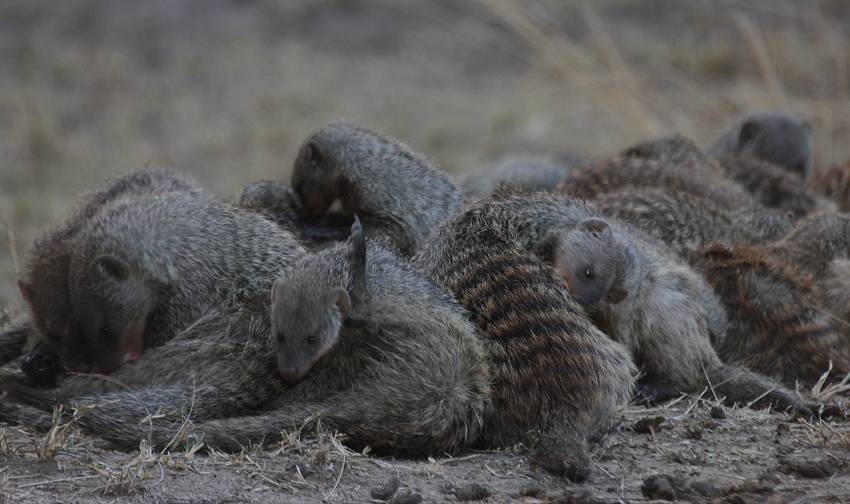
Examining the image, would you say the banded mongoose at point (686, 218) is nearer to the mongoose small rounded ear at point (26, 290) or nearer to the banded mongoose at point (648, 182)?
the banded mongoose at point (648, 182)

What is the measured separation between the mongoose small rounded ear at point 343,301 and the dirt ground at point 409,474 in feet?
1.26

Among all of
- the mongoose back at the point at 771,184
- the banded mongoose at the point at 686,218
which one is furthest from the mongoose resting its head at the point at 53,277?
the mongoose back at the point at 771,184

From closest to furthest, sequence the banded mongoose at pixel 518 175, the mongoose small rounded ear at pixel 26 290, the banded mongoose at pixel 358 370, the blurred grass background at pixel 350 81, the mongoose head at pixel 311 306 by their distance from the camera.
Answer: the banded mongoose at pixel 358 370
the mongoose head at pixel 311 306
the mongoose small rounded ear at pixel 26 290
the banded mongoose at pixel 518 175
the blurred grass background at pixel 350 81

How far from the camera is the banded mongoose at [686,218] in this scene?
422 centimetres

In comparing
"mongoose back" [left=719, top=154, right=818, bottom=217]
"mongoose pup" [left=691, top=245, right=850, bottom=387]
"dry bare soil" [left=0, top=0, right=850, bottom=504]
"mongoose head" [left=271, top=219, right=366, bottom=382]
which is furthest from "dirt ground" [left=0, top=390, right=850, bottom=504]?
"mongoose back" [left=719, top=154, right=818, bottom=217]

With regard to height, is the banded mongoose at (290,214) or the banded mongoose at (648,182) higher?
the banded mongoose at (648,182)

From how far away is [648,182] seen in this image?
4758mm

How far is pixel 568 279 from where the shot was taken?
3422 millimetres

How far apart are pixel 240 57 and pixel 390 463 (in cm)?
810

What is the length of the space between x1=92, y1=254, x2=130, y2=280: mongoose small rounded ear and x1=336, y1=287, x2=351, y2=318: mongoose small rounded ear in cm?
57

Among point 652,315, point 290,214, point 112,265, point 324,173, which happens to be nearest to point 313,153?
point 324,173

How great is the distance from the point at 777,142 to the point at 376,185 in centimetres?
246

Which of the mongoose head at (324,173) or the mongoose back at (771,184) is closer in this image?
the mongoose head at (324,173)

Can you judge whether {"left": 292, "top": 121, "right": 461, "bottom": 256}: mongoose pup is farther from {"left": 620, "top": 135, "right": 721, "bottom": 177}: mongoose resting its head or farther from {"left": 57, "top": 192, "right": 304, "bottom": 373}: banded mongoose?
{"left": 620, "top": 135, "right": 721, "bottom": 177}: mongoose resting its head
